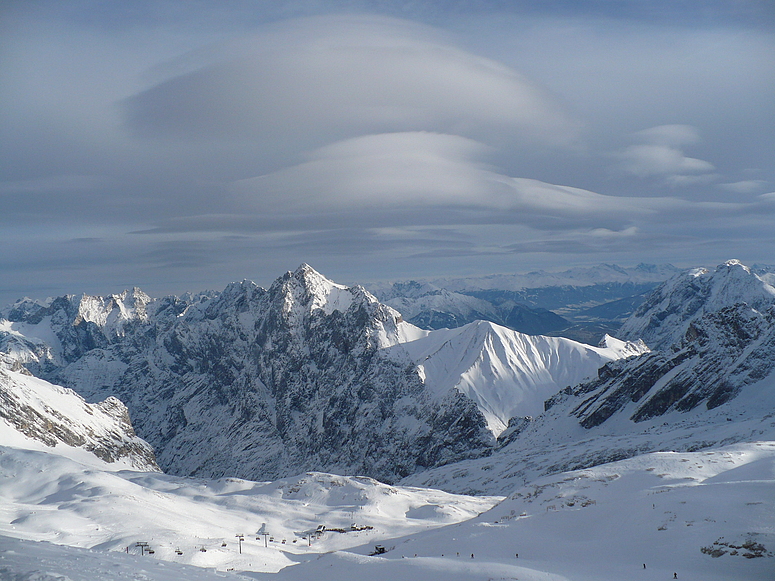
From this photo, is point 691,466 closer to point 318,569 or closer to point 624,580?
point 624,580

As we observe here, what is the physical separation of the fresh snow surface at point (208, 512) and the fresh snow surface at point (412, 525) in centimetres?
48

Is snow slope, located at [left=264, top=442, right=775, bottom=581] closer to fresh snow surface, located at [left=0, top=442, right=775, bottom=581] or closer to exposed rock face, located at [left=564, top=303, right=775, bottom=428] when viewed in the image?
fresh snow surface, located at [left=0, top=442, right=775, bottom=581]

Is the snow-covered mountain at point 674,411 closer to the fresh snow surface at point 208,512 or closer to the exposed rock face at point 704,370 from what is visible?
the exposed rock face at point 704,370

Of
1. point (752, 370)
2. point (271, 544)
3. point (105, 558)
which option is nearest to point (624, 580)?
point (105, 558)

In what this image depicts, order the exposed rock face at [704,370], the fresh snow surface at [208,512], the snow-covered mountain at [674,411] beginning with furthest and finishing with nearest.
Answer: the exposed rock face at [704,370], the snow-covered mountain at [674,411], the fresh snow surface at [208,512]

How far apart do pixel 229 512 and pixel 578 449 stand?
10308 cm

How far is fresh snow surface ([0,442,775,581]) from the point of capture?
3706cm

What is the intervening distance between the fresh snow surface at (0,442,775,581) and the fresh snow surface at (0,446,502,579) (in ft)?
1.58

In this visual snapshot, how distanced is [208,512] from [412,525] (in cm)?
4465

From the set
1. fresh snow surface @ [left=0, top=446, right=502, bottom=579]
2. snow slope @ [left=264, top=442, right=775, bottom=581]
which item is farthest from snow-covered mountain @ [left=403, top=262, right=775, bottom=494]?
snow slope @ [left=264, top=442, right=775, bottom=581]

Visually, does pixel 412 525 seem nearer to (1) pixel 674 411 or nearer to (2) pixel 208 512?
(2) pixel 208 512

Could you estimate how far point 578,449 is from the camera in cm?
15488

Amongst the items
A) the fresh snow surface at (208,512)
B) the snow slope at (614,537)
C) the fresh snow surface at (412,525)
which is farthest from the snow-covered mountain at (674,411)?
the snow slope at (614,537)

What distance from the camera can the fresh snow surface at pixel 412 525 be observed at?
122 feet
